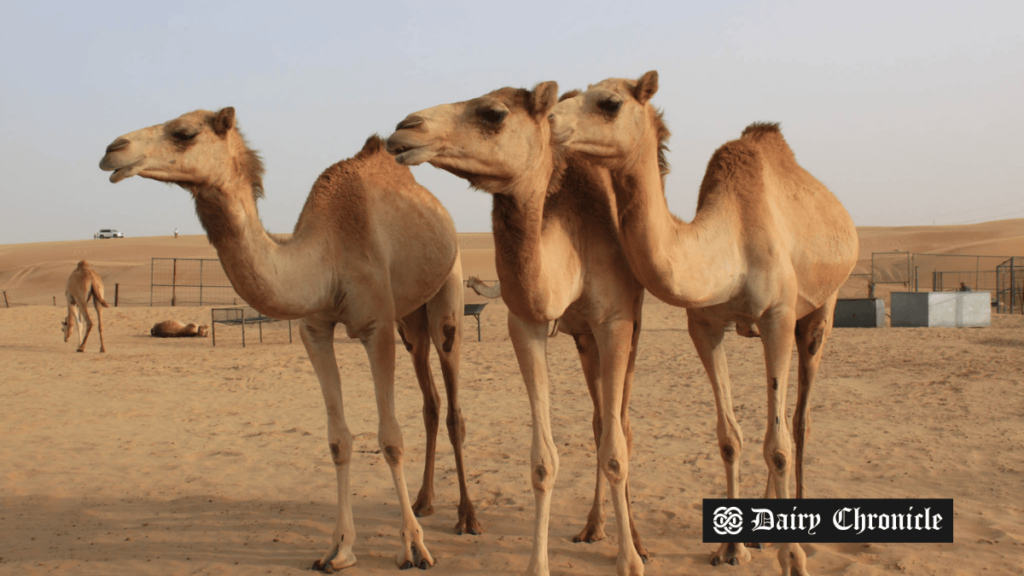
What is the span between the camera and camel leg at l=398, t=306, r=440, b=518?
18.9ft

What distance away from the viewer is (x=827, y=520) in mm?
4297

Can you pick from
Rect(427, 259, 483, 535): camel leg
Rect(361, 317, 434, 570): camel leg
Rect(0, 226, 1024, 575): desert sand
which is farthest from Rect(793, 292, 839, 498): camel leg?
Rect(361, 317, 434, 570): camel leg

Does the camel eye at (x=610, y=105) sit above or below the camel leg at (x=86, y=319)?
above

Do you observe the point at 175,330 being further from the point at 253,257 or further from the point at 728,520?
the point at 728,520

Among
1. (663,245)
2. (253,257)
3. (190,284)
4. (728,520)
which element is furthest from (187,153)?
(190,284)

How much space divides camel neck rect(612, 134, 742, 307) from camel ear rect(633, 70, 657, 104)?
212 mm

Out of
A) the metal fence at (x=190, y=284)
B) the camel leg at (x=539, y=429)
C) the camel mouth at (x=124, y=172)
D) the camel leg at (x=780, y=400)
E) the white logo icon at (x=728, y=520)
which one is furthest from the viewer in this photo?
the metal fence at (x=190, y=284)

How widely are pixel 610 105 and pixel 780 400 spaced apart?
2029mm

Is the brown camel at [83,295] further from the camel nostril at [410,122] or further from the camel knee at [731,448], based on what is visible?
the camel nostril at [410,122]

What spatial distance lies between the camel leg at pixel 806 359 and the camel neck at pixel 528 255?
7.32 feet

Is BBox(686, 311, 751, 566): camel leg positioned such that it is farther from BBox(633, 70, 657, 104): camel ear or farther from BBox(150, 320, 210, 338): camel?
BBox(150, 320, 210, 338): camel

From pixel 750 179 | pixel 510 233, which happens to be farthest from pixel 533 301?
pixel 750 179

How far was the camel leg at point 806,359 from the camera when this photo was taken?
496 cm

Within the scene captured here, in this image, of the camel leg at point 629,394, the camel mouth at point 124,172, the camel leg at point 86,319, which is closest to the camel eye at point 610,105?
the camel leg at point 629,394
